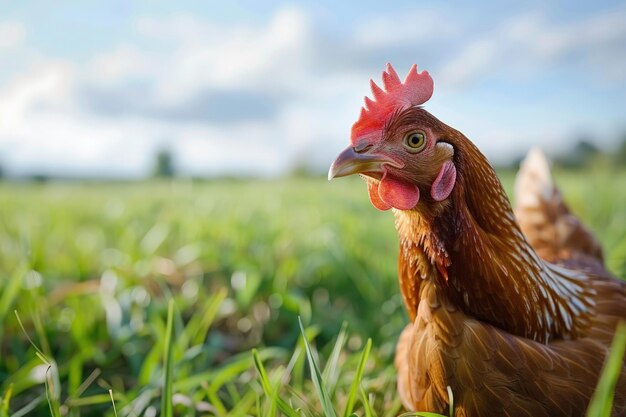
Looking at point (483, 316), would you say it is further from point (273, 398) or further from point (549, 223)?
point (549, 223)

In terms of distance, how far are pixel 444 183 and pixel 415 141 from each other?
12cm

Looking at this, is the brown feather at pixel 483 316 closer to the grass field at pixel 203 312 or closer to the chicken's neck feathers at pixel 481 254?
the chicken's neck feathers at pixel 481 254

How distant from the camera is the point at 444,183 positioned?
1.19 meters

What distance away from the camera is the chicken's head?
3.88 feet

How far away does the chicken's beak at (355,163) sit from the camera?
1.17m

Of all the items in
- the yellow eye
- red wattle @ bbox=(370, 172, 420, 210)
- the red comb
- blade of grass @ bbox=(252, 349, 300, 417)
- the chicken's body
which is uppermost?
the red comb

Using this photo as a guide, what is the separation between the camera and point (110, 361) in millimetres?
2029

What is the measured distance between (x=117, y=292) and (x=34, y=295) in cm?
59

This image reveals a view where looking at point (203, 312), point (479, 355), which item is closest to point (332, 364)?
point (479, 355)

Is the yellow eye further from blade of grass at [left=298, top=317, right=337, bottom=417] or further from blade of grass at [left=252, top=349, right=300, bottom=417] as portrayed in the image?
blade of grass at [left=252, top=349, right=300, bottom=417]

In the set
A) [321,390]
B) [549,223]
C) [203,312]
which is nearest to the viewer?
[321,390]

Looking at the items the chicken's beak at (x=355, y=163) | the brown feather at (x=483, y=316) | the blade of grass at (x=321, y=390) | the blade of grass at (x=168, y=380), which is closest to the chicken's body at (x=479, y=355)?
the brown feather at (x=483, y=316)

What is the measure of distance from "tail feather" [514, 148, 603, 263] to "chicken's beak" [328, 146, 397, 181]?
1.13 metres

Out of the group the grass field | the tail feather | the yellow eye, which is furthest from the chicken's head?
the tail feather
